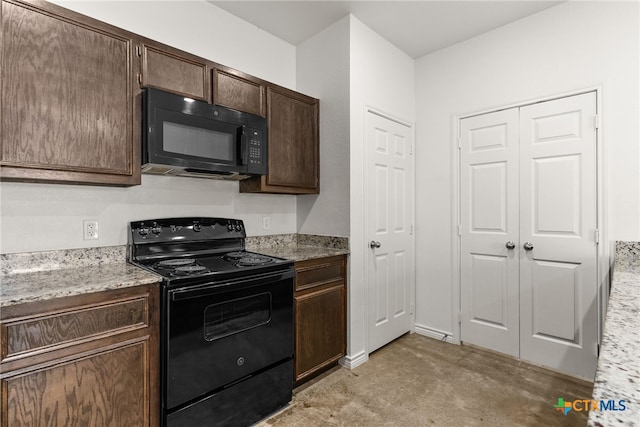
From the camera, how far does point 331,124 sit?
2.71m

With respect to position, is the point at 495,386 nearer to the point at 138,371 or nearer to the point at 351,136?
the point at 351,136

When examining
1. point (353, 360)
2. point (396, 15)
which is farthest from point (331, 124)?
point (353, 360)

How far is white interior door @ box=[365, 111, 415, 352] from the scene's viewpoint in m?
2.77

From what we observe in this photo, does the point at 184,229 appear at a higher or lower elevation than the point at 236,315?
higher

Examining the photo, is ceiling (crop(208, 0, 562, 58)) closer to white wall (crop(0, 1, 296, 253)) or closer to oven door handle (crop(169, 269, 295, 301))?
white wall (crop(0, 1, 296, 253))

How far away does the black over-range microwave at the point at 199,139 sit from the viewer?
5.94ft

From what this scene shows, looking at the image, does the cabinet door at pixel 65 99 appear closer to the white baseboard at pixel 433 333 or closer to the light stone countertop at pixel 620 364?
the light stone countertop at pixel 620 364

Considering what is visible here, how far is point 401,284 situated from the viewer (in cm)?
312

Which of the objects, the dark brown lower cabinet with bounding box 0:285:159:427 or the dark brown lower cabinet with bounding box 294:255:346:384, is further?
the dark brown lower cabinet with bounding box 294:255:346:384

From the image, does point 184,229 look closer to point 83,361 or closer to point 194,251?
point 194,251

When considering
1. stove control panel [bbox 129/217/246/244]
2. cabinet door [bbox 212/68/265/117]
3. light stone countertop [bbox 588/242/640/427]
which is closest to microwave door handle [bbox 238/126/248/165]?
cabinet door [bbox 212/68/265/117]

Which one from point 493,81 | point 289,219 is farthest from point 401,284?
point 493,81

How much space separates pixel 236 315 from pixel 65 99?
1.40 m

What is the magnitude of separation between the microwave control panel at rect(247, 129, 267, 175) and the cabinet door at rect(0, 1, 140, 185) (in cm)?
69
